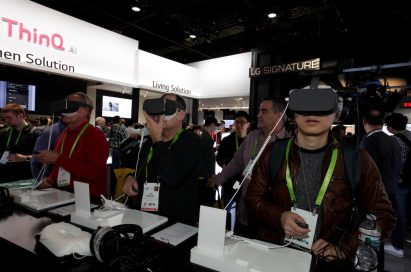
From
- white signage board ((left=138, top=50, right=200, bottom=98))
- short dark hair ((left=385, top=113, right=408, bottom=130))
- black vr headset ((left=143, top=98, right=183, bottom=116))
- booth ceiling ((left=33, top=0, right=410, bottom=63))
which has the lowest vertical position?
black vr headset ((left=143, top=98, right=183, bottom=116))

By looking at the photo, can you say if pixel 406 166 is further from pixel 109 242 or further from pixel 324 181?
pixel 109 242

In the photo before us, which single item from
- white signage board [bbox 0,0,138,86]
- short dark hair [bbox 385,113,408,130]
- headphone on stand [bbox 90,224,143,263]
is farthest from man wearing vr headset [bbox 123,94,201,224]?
short dark hair [bbox 385,113,408,130]

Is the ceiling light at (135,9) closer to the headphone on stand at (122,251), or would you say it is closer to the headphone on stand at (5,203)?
the headphone on stand at (5,203)

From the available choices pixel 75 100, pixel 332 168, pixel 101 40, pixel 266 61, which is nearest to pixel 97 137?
pixel 75 100

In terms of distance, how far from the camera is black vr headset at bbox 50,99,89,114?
6.23ft

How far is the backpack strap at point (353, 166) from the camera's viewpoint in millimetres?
1187

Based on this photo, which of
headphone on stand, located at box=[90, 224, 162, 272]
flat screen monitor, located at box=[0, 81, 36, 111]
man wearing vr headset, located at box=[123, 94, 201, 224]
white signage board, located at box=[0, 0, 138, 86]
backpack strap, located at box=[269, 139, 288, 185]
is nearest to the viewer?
headphone on stand, located at box=[90, 224, 162, 272]

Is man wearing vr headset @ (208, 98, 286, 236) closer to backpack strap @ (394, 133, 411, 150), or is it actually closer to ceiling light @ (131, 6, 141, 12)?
backpack strap @ (394, 133, 411, 150)

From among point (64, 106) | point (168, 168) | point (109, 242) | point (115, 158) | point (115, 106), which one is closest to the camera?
point (109, 242)

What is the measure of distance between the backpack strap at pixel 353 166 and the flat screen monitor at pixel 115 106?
6842 mm

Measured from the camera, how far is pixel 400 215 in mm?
3264

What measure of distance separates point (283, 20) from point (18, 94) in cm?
577

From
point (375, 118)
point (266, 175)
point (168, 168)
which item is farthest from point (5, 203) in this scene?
point (375, 118)

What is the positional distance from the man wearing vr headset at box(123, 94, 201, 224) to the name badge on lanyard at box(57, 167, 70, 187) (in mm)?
604
